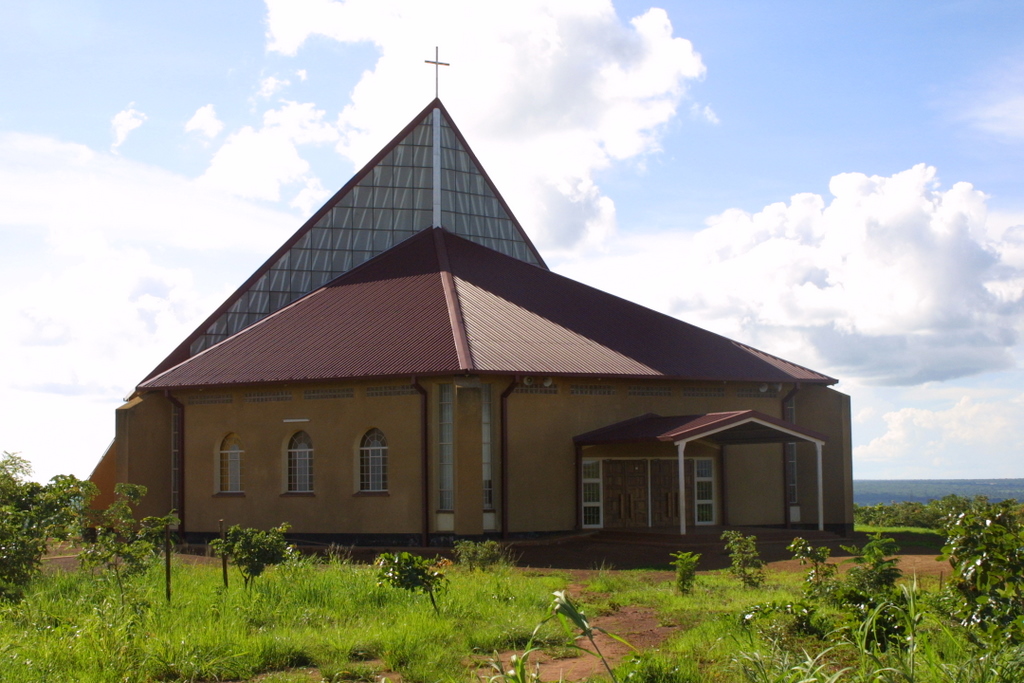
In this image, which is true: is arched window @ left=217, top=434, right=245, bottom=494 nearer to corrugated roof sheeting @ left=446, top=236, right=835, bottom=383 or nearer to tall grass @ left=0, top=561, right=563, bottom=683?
corrugated roof sheeting @ left=446, top=236, right=835, bottom=383

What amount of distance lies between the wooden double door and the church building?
0.16ft

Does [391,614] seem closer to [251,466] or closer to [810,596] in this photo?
[810,596]

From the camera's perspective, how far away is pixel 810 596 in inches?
448

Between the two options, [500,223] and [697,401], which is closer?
[697,401]

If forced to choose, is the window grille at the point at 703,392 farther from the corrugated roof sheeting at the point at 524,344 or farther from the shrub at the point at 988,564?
the shrub at the point at 988,564

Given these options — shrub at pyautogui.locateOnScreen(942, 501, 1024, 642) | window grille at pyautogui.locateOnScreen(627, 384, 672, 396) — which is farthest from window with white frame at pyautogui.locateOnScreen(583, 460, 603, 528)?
shrub at pyautogui.locateOnScreen(942, 501, 1024, 642)

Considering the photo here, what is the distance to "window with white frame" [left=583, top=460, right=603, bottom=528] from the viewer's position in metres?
25.2

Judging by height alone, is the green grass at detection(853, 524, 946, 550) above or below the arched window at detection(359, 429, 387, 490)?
below

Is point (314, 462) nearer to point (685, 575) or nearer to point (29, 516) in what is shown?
point (29, 516)

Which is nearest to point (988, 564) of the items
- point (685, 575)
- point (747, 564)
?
point (685, 575)

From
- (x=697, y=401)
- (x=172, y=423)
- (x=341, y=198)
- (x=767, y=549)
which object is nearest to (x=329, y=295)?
(x=341, y=198)

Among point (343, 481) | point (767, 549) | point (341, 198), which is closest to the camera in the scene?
point (767, 549)

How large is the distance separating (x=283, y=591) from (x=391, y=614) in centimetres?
201

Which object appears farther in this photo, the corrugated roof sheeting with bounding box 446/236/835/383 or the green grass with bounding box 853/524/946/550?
the corrugated roof sheeting with bounding box 446/236/835/383
